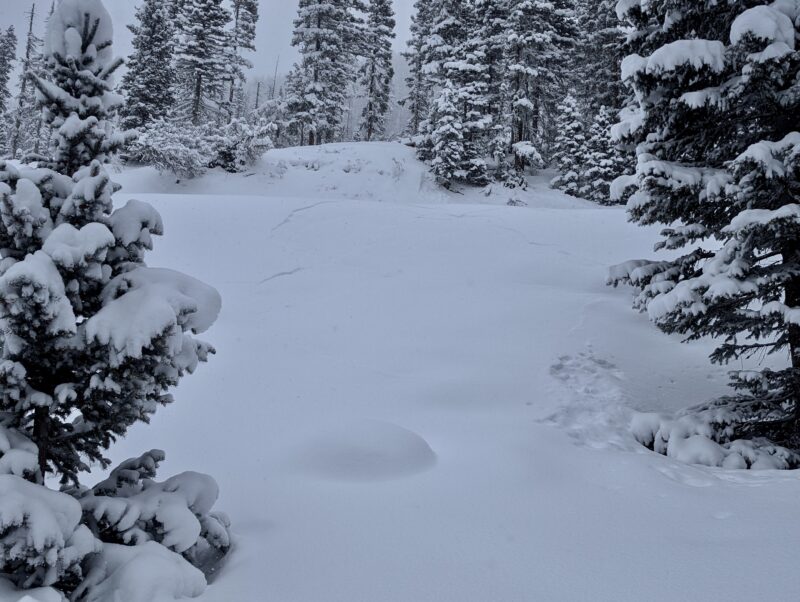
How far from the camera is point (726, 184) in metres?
5.74

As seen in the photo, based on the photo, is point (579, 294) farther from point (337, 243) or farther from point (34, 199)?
point (34, 199)

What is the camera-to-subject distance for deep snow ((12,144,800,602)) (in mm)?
3557

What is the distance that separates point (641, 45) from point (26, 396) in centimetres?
743

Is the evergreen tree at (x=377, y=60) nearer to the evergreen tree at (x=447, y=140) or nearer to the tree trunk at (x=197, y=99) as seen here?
the tree trunk at (x=197, y=99)

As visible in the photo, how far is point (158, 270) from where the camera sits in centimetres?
354

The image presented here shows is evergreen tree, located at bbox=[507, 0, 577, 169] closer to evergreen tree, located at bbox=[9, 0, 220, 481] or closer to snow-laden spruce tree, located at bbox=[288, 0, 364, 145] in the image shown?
snow-laden spruce tree, located at bbox=[288, 0, 364, 145]

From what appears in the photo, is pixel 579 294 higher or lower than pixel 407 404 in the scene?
higher

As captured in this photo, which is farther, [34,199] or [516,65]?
[516,65]

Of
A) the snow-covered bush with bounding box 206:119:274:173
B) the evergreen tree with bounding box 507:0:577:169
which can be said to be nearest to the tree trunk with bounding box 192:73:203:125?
the snow-covered bush with bounding box 206:119:274:173

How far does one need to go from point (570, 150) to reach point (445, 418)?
2610cm

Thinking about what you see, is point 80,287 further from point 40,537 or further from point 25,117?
point 25,117

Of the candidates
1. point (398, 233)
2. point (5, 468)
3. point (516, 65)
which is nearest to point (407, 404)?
point (5, 468)

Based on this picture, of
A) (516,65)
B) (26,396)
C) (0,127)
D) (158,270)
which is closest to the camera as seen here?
(26,396)

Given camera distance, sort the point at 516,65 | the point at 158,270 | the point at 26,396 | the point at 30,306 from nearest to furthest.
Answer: the point at 30,306
the point at 26,396
the point at 158,270
the point at 516,65
